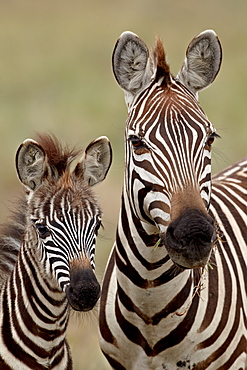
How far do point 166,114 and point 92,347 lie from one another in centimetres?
537

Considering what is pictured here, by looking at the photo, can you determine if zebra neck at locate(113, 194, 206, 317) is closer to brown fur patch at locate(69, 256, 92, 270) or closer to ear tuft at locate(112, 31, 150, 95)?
brown fur patch at locate(69, 256, 92, 270)

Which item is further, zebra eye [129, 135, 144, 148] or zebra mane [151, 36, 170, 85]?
zebra mane [151, 36, 170, 85]

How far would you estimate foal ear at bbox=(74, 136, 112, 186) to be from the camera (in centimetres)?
708

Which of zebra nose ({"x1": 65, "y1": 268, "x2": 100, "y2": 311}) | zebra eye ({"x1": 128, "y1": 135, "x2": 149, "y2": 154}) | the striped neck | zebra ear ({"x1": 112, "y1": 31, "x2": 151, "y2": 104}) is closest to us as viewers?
zebra nose ({"x1": 65, "y1": 268, "x2": 100, "y2": 311})

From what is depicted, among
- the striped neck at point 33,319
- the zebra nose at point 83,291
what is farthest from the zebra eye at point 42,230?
the zebra nose at point 83,291

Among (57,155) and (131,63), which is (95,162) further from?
(131,63)

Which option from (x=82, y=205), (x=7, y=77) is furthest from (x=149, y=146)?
(x=7, y=77)

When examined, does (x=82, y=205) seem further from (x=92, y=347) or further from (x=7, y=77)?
(x=7, y=77)

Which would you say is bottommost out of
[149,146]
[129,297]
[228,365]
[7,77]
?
[228,365]

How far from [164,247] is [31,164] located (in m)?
1.38

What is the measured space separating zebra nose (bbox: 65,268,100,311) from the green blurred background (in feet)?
11.0

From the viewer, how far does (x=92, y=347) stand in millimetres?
10914

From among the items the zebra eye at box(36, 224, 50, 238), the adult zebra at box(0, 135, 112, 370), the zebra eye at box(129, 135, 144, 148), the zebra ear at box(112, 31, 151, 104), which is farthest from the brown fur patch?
the zebra ear at box(112, 31, 151, 104)

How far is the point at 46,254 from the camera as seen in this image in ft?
21.6
